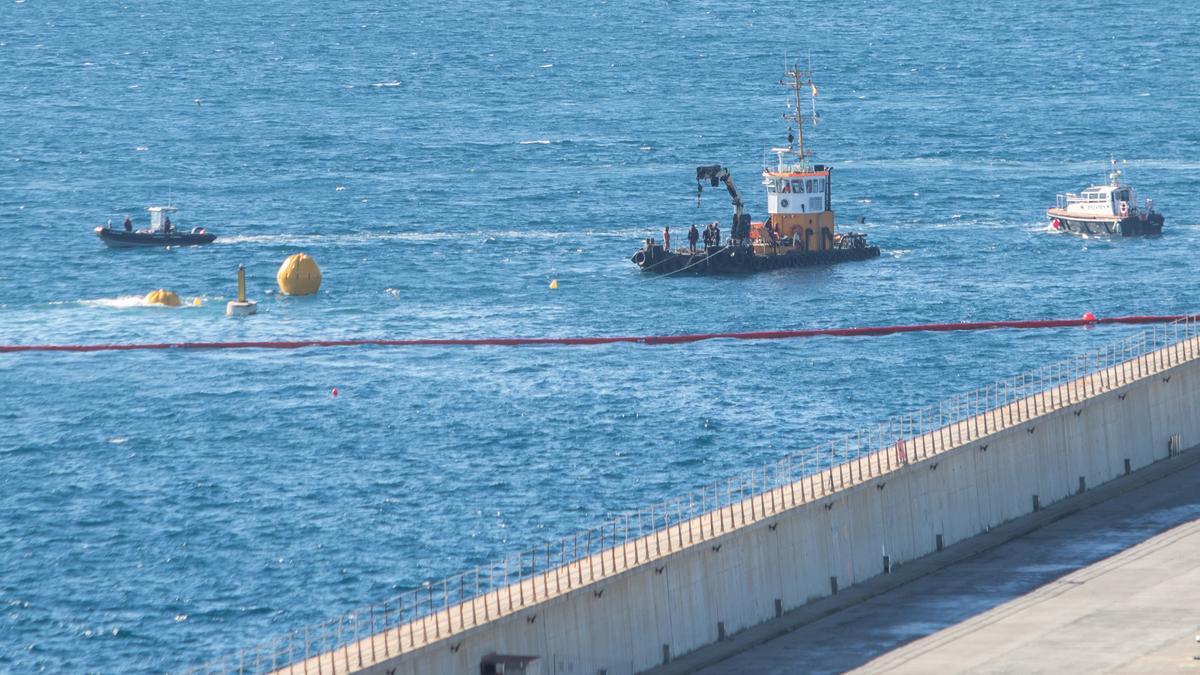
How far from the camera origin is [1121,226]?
6471 inches

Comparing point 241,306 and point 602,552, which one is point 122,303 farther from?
point 602,552

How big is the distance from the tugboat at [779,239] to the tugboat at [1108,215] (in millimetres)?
19276

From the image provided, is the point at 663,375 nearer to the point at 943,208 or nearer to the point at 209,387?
the point at 209,387

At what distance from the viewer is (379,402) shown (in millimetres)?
109375

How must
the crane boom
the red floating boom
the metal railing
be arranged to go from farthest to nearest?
the crane boom < the red floating boom < the metal railing

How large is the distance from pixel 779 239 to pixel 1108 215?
28.3 m

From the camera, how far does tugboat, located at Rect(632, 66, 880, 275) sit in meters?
152

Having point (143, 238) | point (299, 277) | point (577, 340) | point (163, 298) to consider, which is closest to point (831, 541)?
point (577, 340)

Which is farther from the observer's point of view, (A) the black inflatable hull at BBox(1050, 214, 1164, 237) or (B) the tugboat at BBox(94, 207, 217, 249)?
(B) the tugboat at BBox(94, 207, 217, 249)

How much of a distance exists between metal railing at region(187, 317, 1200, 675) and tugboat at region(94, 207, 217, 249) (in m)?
85.8

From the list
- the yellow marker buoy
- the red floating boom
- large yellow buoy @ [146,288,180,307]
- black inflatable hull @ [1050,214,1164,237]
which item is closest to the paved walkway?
the red floating boom

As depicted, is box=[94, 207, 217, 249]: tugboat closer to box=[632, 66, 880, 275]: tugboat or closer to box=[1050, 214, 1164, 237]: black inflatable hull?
box=[632, 66, 880, 275]: tugboat

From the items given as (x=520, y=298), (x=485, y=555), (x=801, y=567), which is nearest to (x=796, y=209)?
A: (x=520, y=298)

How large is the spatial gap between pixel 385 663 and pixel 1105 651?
59.5 ft
